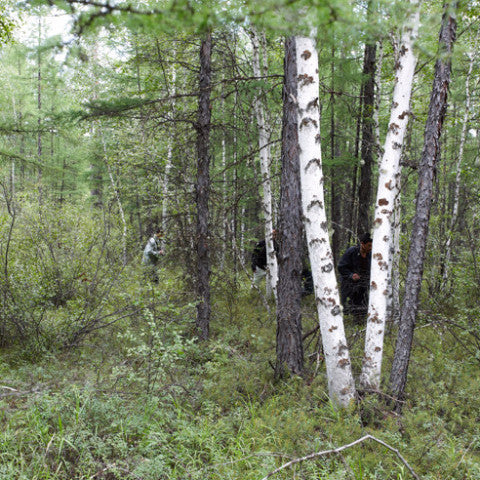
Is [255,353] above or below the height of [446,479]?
below

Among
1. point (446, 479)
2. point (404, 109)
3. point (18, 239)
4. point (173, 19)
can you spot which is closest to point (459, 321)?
point (446, 479)

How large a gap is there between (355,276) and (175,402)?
4.59 meters

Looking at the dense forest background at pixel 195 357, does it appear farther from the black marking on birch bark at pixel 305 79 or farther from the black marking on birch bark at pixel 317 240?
the black marking on birch bark at pixel 317 240

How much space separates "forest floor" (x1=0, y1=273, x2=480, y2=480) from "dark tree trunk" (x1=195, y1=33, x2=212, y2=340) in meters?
1.02

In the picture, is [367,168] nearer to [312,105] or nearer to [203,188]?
[203,188]

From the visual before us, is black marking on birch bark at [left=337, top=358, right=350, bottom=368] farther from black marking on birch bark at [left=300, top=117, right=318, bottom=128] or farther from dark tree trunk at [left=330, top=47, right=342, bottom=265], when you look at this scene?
dark tree trunk at [left=330, top=47, right=342, bottom=265]

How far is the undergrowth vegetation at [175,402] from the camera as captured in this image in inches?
123

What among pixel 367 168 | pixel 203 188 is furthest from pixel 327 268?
pixel 367 168

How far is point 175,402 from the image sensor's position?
4.10m

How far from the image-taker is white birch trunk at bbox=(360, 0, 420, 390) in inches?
160

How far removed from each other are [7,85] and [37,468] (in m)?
24.2

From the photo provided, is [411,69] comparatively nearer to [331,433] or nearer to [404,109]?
[404,109]

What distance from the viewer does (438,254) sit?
743cm

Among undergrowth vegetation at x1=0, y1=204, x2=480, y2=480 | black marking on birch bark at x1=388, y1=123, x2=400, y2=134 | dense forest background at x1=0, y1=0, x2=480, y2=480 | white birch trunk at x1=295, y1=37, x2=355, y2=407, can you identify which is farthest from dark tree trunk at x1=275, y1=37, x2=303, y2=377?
black marking on birch bark at x1=388, y1=123, x2=400, y2=134
